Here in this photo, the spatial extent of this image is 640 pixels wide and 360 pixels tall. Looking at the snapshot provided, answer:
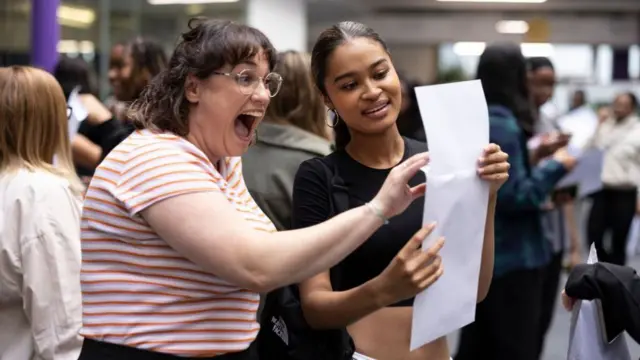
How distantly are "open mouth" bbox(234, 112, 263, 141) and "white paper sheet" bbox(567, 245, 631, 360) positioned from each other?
1063 millimetres

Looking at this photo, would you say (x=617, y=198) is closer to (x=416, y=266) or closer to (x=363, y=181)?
(x=363, y=181)

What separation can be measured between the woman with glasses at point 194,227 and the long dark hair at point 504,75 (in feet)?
8.57

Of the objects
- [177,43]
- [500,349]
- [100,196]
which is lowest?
[500,349]

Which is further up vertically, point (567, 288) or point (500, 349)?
point (567, 288)

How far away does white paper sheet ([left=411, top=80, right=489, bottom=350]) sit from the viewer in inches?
83.5

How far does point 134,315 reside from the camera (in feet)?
6.82

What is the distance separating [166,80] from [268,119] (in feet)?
5.61

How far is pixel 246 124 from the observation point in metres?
2.18

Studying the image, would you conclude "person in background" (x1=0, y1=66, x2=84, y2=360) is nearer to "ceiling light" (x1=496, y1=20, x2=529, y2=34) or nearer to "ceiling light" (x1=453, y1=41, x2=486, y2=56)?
"ceiling light" (x1=496, y1=20, x2=529, y2=34)

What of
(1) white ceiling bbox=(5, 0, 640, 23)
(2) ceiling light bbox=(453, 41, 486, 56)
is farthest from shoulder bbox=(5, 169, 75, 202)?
(2) ceiling light bbox=(453, 41, 486, 56)

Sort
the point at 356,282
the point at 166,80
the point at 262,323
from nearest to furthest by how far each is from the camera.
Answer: the point at 166,80
the point at 356,282
the point at 262,323

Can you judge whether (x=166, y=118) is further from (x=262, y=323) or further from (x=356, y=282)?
(x=262, y=323)

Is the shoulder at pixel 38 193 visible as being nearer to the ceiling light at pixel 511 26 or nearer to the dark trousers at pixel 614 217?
the dark trousers at pixel 614 217

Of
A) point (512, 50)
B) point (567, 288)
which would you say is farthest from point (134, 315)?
point (512, 50)
